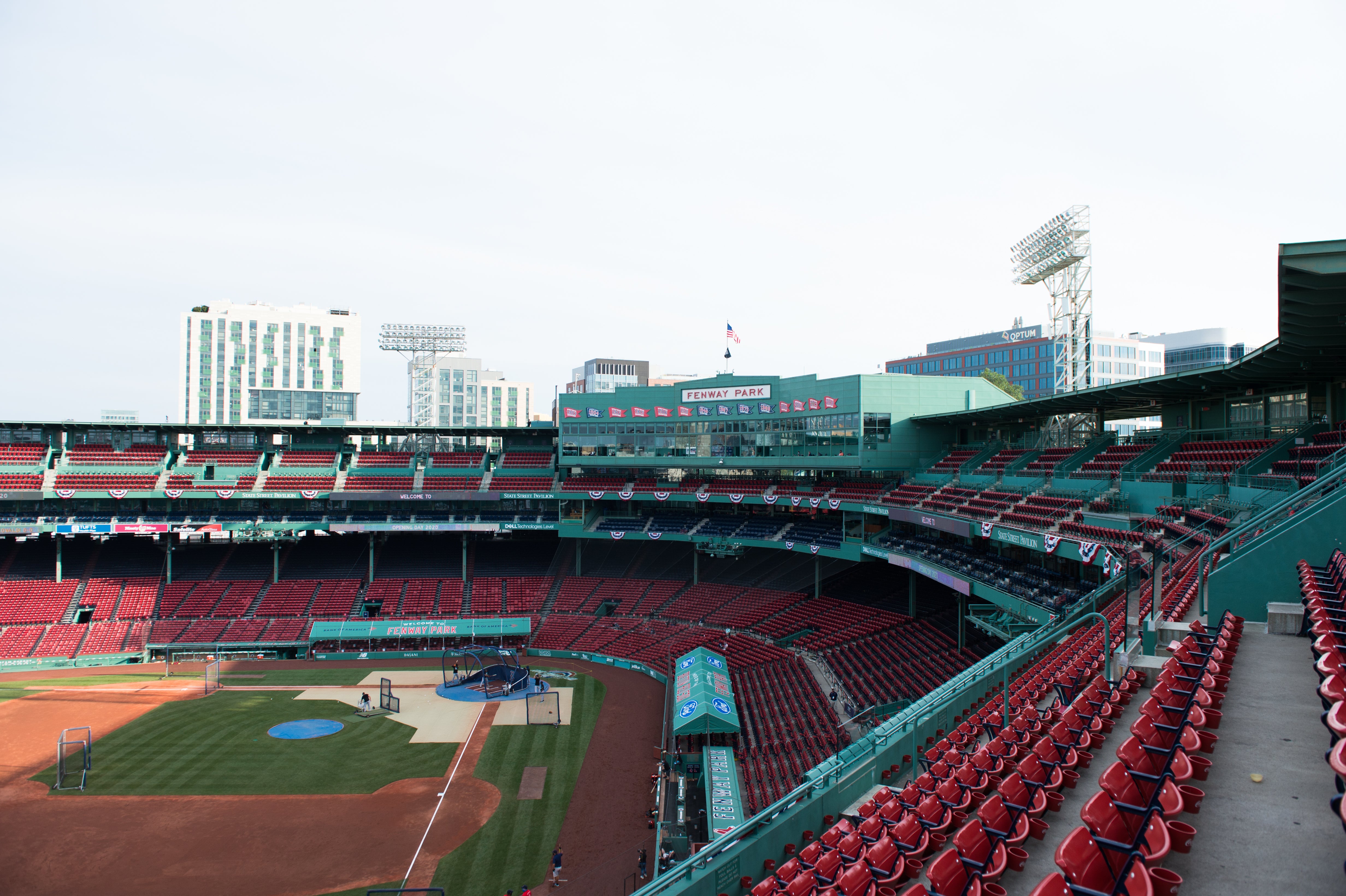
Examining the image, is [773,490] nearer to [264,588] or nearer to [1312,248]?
[264,588]

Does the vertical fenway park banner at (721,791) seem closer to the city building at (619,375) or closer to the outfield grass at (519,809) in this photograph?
the outfield grass at (519,809)

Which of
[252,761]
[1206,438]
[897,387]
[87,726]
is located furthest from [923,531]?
[87,726]

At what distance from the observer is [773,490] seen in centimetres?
5481

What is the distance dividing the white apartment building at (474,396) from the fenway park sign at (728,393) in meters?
119

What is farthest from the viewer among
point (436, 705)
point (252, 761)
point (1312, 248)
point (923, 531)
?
point (923, 531)

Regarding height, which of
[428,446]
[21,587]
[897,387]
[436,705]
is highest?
[897,387]

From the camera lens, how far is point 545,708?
37.8m

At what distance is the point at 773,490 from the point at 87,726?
4108cm

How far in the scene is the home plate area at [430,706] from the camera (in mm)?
34812

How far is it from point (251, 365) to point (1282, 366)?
156 meters

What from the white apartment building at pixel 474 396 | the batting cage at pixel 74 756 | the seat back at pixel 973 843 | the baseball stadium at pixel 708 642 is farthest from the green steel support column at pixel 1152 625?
the white apartment building at pixel 474 396

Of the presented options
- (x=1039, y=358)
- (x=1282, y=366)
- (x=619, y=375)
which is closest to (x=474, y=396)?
(x=619, y=375)

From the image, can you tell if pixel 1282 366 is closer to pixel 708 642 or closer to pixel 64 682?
pixel 708 642

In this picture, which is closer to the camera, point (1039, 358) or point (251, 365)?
point (1039, 358)
